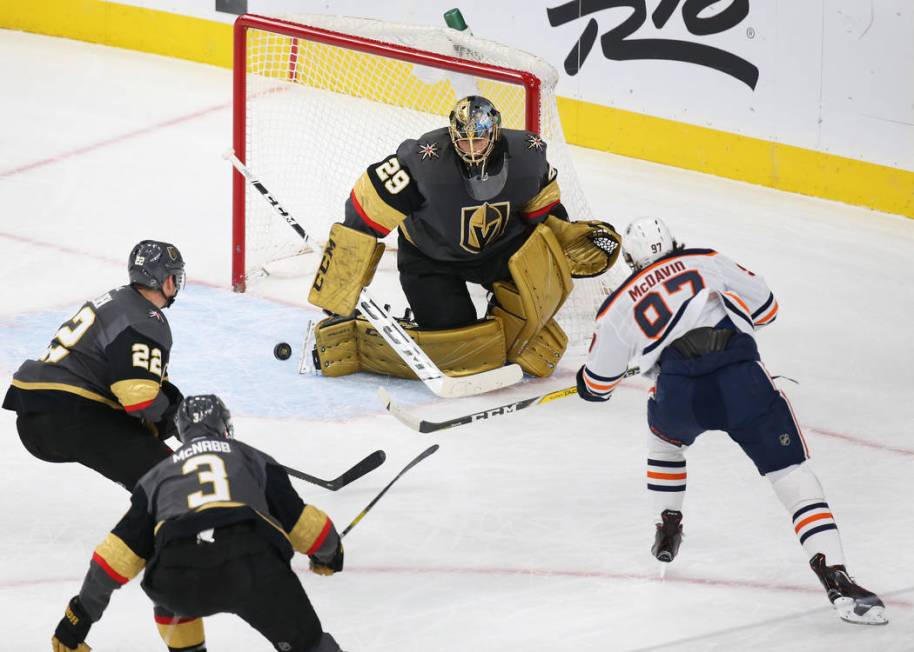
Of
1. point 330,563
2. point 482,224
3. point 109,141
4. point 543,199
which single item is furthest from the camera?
point 109,141

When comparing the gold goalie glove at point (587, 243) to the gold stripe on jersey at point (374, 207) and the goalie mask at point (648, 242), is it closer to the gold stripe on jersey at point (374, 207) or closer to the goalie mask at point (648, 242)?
the gold stripe on jersey at point (374, 207)

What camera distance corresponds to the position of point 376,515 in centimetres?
473

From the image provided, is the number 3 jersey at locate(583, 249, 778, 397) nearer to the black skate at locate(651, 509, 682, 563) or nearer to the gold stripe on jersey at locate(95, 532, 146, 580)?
the black skate at locate(651, 509, 682, 563)

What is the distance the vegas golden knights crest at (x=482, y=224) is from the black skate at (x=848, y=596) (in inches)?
71.1

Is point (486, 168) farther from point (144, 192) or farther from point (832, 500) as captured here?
point (144, 192)

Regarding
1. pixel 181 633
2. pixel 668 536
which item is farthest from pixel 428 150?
pixel 181 633

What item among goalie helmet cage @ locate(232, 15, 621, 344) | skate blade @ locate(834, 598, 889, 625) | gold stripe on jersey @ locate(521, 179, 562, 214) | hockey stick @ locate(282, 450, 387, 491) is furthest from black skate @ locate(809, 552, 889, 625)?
goalie helmet cage @ locate(232, 15, 621, 344)

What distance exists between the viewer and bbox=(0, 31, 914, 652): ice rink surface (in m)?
4.18

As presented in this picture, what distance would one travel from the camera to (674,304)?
4113 mm

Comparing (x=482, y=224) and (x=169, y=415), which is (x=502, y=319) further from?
(x=169, y=415)

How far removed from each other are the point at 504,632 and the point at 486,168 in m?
1.73

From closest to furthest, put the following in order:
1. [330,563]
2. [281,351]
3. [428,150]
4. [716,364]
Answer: [330,563]
[716,364]
[428,150]
[281,351]

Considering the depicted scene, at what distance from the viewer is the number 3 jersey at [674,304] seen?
412cm

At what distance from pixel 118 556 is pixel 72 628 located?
0.78 feet
